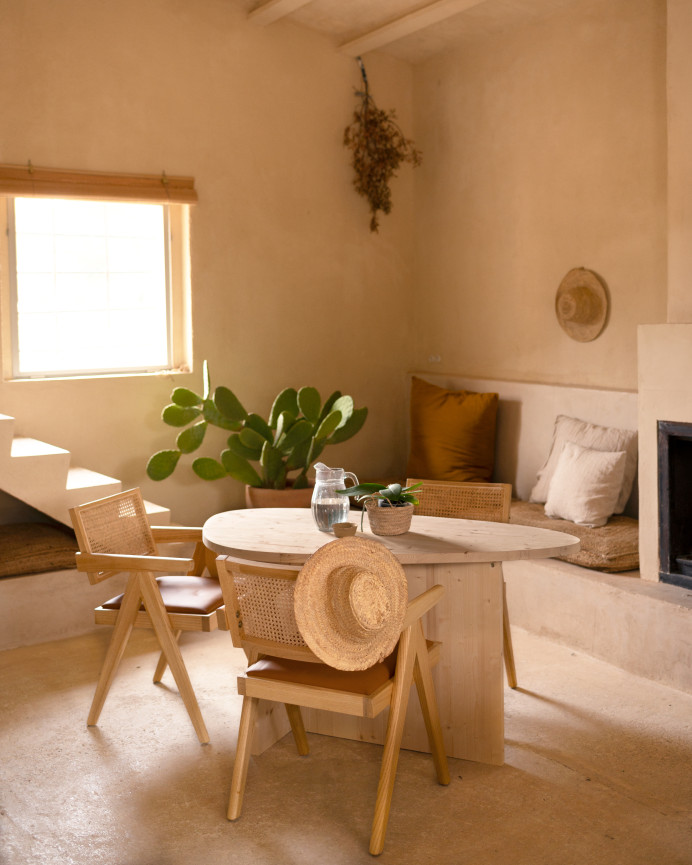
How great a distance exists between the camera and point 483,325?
20.3 feet

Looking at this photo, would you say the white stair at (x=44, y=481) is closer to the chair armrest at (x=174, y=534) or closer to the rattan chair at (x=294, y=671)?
the chair armrest at (x=174, y=534)

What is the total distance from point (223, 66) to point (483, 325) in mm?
2367

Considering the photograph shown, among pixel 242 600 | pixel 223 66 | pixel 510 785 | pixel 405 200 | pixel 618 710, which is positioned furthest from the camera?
pixel 405 200

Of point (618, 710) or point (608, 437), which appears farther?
point (608, 437)

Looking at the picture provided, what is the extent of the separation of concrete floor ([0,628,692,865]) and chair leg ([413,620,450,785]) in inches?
2.6

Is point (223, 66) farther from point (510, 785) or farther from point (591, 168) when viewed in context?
point (510, 785)

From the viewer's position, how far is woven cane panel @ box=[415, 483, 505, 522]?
4.02 meters

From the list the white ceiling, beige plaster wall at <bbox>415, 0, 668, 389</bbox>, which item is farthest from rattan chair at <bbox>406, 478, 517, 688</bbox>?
the white ceiling

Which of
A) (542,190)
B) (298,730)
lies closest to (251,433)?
(298,730)

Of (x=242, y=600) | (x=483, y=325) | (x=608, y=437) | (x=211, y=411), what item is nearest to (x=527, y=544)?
(x=242, y=600)

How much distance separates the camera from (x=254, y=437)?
5320mm

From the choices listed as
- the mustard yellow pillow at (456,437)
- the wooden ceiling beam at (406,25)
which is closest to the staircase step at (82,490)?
the mustard yellow pillow at (456,437)

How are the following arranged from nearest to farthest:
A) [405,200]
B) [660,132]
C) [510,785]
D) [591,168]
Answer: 1. [510,785]
2. [660,132]
3. [591,168]
4. [405,200]

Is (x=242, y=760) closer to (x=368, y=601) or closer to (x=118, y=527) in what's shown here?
(x=368, y=601)
